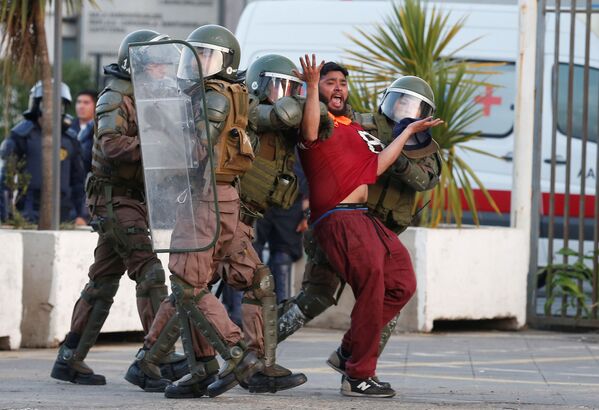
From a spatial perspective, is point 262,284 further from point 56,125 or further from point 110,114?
point 56,125

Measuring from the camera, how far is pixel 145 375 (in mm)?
7090

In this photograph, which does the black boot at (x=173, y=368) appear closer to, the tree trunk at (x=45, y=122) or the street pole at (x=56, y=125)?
the street pole at (x=56, y=125)

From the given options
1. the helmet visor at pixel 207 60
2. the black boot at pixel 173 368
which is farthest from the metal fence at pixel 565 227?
the helmet visor at pixel 207 60

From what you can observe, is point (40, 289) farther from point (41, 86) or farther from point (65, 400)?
point (65, 400)

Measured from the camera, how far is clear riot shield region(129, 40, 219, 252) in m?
6.48

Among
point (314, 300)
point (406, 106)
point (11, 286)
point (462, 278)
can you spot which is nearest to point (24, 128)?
point (11, 286)

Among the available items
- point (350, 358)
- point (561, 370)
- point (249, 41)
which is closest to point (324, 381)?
point (350, 358)

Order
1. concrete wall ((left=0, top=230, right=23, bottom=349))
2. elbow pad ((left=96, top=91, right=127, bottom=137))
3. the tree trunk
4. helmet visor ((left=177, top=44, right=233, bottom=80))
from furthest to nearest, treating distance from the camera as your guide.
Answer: the tree trunk
concrete wall ((left=0, top=230, right=23, bottom=349))
elbow pad ((left=96, top=91, right=127, bottom=137))
helmet visor ((left=177, top=44, right=233, bottom=80))

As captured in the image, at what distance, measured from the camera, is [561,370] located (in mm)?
8562

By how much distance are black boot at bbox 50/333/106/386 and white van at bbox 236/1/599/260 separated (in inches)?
208

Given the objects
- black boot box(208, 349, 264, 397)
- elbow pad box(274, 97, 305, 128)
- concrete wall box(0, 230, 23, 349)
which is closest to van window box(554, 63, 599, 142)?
concrete wall box(0, 230, 23, 349)

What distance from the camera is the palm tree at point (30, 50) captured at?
32.7 feet

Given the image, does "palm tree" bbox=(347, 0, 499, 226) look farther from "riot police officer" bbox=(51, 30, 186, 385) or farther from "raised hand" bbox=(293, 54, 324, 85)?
"raised hand" bbox=(293, 54, 324, 85)

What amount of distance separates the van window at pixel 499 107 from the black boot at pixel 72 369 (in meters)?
6.03
